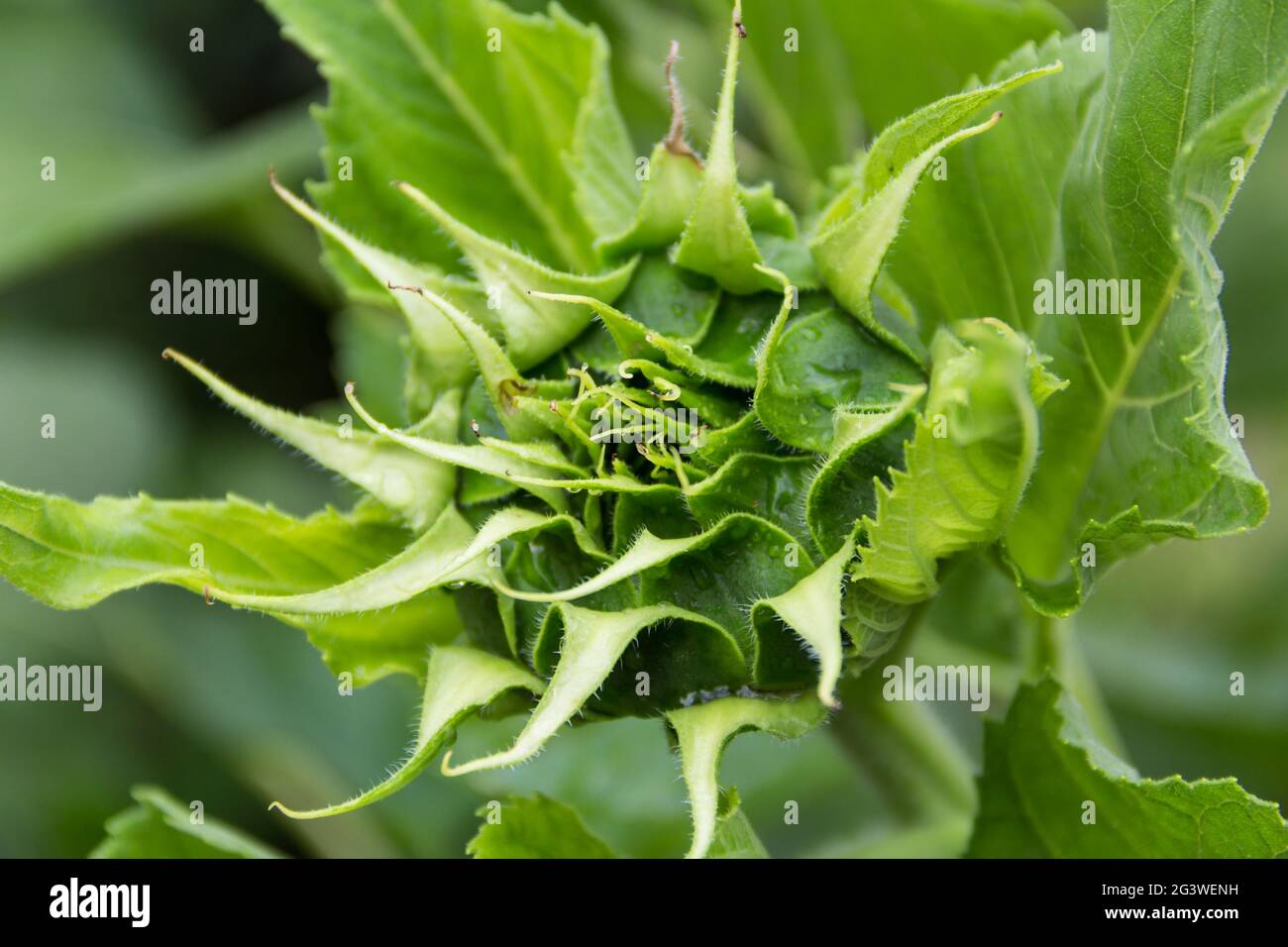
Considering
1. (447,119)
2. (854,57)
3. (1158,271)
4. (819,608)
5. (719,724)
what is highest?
(854,57)

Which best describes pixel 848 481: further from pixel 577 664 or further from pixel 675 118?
pixel 675 118

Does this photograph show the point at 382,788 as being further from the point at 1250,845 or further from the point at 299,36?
the point at 299,36

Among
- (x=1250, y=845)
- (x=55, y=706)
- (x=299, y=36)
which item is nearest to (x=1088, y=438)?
(x=1250, y=845)

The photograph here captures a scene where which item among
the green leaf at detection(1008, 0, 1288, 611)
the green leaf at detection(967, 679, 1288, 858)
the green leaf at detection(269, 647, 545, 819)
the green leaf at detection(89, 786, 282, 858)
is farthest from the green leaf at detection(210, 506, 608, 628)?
the green leaf at detection(89, 786, 282, 858)

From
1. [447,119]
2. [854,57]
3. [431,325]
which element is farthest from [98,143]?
[431,325]

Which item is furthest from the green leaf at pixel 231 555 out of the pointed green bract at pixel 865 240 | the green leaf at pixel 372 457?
the pointed green bract at pixel 865 240

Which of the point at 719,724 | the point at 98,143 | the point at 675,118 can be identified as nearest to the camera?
the point at 719,724
